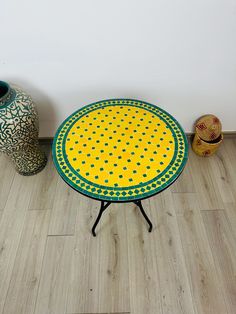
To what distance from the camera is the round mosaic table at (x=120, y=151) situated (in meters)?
0.91

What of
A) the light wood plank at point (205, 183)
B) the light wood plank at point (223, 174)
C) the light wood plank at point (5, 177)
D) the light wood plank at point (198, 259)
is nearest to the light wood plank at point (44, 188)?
the light wood plank at point (5, 177)

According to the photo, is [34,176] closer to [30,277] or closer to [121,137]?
[30,277]

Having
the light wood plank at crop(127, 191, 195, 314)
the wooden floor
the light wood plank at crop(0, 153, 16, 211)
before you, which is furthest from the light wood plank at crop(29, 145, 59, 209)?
the light wood plank at crop(127, 191, 195, 314)

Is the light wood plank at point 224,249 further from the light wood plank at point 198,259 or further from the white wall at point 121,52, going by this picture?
the white wall at point 121,52

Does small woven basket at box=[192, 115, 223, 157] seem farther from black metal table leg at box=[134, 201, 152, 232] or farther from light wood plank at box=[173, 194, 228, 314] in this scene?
black metal table leg at box=[134, 201, 152, 232]

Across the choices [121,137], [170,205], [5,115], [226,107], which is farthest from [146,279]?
[226,107]

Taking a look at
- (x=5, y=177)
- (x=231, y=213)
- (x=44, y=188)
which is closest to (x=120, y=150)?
(x=44, y=188)

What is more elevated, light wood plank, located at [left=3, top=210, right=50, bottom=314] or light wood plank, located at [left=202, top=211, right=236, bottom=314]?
light wood plank, located at [left=202, top=211, right=236, bottom=314]

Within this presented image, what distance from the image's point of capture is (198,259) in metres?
1.22

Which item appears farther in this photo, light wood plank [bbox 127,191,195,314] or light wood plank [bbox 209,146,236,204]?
light wood plank [bbox 209,146,236,204]

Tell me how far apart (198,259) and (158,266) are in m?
0.22

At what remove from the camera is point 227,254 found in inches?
48.6

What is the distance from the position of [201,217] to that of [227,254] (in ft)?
0.74

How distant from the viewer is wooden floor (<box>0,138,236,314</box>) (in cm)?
110
